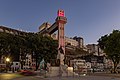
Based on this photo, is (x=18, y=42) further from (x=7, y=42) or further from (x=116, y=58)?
(x=116, y=58)

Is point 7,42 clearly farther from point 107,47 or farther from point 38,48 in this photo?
point 107,47

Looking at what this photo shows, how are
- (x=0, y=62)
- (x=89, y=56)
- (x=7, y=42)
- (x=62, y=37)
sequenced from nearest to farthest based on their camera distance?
(x=7, y=42), (x=0, y=62), (x=62, y=37), (x=89, y=56)

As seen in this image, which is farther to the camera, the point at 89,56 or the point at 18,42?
the point at 89,56

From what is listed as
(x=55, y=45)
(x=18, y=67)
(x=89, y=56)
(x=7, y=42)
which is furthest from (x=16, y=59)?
(x=89, y=56)

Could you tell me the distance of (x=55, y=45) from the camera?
74438 mm

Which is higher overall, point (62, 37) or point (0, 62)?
point (62, 37)


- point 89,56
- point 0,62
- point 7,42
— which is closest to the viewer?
point 7,42

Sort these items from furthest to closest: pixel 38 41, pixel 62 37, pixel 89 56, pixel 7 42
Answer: pixel 89 56 < pixel 62 37 < pixel 38 41 < pixel 7 42

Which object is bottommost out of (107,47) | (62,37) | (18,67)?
(18,67)

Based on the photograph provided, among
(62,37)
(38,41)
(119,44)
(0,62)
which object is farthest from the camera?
(62,37)

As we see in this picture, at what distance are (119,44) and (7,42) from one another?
35776mm

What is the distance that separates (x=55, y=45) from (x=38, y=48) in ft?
24.5

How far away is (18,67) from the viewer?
70.3 metres

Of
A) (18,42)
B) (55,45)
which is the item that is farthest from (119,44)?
(18,42)
